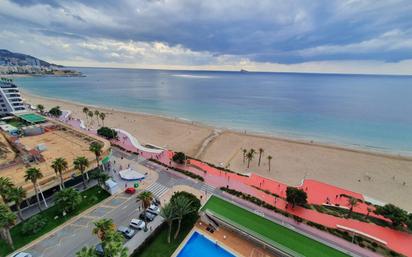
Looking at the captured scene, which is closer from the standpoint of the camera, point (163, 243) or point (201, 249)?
point (201, 249)

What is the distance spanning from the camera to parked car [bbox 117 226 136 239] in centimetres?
2188

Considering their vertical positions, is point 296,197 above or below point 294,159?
Answer: above

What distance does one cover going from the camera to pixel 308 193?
32625mm

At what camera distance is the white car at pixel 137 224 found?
905 inches

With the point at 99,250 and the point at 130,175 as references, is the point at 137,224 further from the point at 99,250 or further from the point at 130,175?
the point at 130,175

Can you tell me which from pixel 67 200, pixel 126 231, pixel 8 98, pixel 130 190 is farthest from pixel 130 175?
pixel 8 98

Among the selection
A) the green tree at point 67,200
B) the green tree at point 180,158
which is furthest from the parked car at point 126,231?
the green tree at point 180,158

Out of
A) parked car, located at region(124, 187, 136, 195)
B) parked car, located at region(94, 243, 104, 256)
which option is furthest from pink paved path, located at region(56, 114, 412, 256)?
parked car, located at region(94, 243, 104, 256)

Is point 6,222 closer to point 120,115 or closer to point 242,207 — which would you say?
point 242,207

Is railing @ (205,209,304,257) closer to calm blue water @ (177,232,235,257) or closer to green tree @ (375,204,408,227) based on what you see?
calm blue water @ (177,232,235,257)

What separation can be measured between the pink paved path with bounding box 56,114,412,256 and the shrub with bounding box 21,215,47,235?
64.7 feet

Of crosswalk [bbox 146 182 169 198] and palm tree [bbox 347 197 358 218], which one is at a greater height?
palm tree [bbox 347 197 358 218]

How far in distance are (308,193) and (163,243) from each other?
24660mm

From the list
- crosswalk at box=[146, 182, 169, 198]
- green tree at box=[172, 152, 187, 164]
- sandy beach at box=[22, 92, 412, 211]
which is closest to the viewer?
crosswalk at box=[146, 182, 169, 198]
